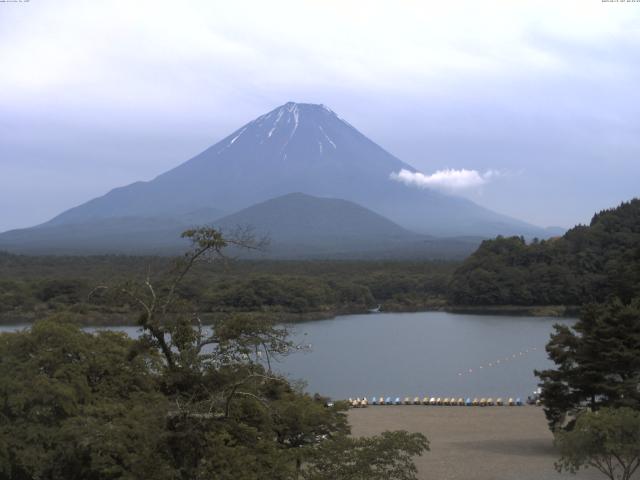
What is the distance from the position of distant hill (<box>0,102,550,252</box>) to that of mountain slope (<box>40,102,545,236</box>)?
0.18 meters

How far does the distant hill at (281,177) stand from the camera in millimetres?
153625

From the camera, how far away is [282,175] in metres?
158

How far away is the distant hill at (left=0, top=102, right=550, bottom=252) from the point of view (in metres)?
154

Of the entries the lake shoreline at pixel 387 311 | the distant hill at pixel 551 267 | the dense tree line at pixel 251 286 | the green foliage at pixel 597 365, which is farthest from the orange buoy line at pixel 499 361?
the distant hill at pixel 551 267

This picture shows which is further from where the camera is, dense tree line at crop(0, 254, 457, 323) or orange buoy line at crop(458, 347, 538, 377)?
dense tree line at crop(0, 254, 457, 323)

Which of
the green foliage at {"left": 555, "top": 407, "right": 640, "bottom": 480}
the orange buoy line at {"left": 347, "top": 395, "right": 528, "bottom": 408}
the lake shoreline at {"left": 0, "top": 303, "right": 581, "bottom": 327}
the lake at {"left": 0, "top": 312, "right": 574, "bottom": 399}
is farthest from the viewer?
the lake shoreline at {"left": 0, "top": 303, "right": 581, "bottom": 327}

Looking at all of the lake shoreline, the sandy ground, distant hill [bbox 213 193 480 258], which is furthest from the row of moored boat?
distant hill [bbox 213 193 480 258]

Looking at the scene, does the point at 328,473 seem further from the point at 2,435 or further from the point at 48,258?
the point at 48,258

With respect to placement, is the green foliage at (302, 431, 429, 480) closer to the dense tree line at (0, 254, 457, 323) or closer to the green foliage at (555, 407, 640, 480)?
the green foliage at (555, 407, 640, 480)

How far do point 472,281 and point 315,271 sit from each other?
595 inches

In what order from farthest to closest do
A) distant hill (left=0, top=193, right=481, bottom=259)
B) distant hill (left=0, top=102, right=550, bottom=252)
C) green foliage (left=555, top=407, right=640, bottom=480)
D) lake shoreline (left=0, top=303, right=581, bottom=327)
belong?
distant hill (left=0, top=102, right=550, bottom=252)
distant hill (left=0, top=193, right=481, bottom=259)
lake shoreline (left=0, top=303, right=581, bottom=327)
green foliage (left=555, top=407, right=640, bottom=480)

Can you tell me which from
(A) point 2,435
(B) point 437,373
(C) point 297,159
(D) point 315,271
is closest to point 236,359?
(A) point 2,435

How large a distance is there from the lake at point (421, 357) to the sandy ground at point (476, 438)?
2.15m

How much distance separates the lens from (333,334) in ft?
115
